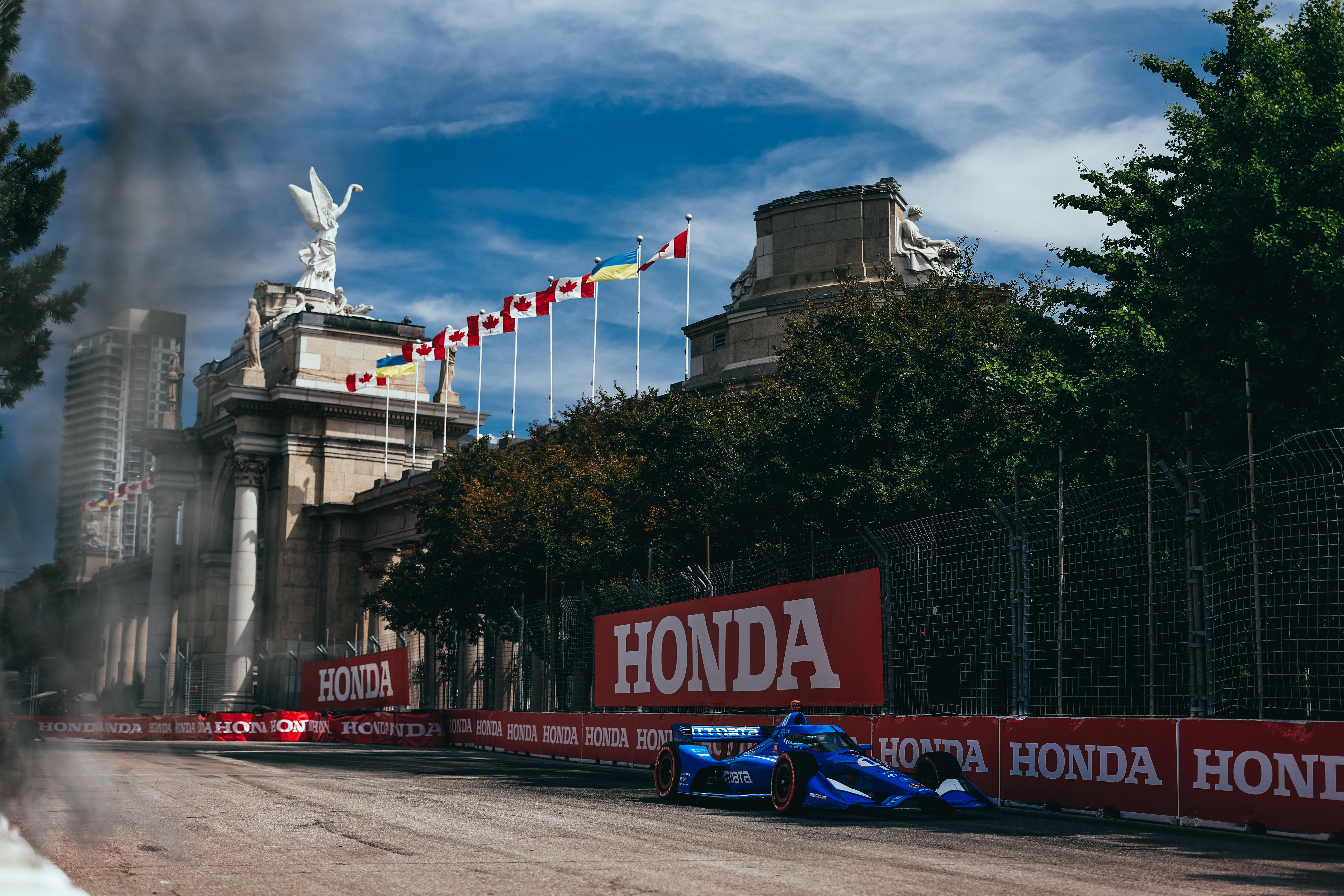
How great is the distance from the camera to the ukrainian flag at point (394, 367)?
57.4 meters

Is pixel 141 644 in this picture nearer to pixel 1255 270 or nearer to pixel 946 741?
pixel 946 741

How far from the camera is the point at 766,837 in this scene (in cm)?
1152

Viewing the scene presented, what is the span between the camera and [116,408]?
402 centimetres

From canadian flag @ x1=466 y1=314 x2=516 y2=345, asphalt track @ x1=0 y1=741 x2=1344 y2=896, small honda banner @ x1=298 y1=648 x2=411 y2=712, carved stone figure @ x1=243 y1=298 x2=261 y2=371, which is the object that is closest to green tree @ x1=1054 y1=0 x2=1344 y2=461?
asphalt track @ x1=0 y1=741 x2=1344 y2=896

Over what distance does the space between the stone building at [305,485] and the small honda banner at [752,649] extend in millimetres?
34173

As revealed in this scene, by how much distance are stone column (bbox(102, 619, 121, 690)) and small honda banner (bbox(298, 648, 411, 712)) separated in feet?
113

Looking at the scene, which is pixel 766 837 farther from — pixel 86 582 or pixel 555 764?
pixel 555 764

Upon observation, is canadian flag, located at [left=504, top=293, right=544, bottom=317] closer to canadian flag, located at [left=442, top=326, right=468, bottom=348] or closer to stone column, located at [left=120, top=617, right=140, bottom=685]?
canadian flag, located at [left=442, top=326, right=468, bottom=348]

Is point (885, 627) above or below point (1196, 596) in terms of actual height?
below

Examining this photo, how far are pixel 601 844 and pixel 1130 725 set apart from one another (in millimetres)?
6343

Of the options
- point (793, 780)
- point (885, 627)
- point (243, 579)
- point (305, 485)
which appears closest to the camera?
point (793, 780)

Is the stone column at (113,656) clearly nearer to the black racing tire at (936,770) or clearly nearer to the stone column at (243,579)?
the black racing tire at (936,770)

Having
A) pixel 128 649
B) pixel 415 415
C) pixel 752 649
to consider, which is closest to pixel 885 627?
pixel 752 649

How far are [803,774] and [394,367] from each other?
46.9 metres
